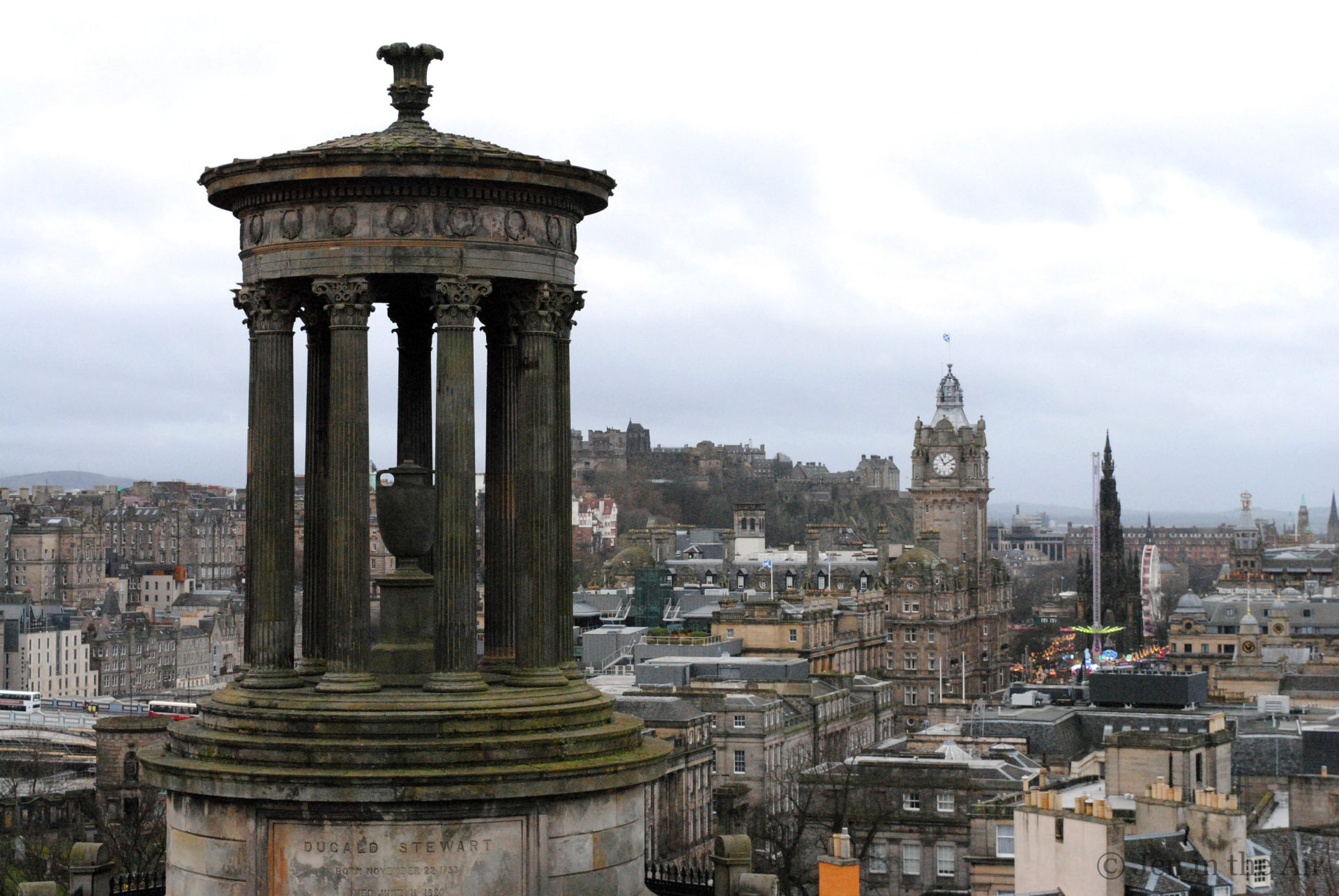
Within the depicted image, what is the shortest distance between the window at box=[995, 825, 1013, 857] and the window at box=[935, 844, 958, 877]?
29.4 ft

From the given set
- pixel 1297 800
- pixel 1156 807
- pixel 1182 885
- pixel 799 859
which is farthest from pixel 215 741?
pixel 799 859

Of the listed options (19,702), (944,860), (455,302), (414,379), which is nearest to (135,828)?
(944,860)

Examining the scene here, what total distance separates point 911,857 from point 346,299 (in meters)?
58.5

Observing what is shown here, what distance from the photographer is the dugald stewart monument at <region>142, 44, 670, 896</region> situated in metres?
21.8

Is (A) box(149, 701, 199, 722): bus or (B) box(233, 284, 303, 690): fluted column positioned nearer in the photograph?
(B) box(233, 284, 303, 690): fluted column

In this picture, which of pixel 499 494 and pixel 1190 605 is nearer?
pixel 499 494

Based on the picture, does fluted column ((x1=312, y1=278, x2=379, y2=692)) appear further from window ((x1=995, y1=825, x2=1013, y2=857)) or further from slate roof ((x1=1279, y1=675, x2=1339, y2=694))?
slate roof ((x1=1279, y1=675, x2=1339, y2=694))

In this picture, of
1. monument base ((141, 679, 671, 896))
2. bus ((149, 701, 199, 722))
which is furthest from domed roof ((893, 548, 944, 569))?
monument base ((141, 679, 671, 896))

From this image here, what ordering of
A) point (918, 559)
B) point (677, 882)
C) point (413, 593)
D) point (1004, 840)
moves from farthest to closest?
point (918, 559), point (1004, 840), point (677, 882), point (413, 593)

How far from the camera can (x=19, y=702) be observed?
14825cm

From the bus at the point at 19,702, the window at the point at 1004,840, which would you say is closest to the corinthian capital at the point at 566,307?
the window at the point at 1004,840

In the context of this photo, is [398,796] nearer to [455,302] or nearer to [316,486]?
[316,486]

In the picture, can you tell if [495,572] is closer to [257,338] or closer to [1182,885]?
[257,338]

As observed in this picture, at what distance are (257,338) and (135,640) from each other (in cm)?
17786
